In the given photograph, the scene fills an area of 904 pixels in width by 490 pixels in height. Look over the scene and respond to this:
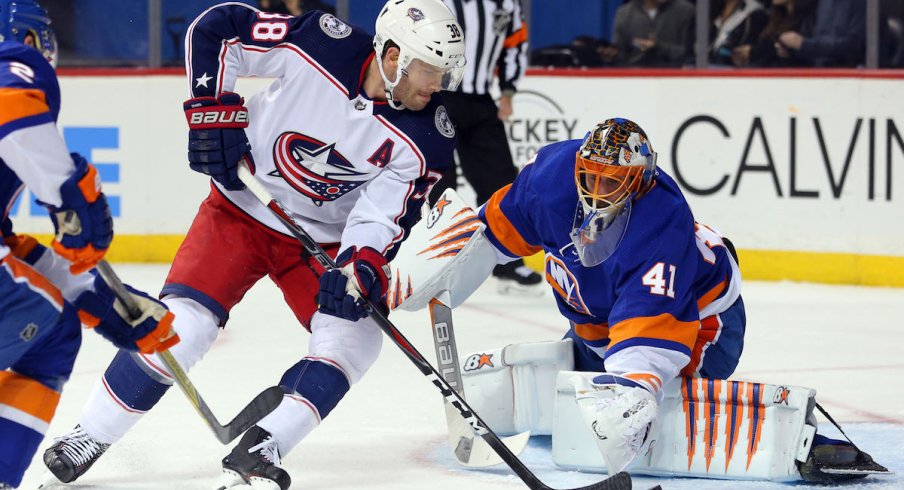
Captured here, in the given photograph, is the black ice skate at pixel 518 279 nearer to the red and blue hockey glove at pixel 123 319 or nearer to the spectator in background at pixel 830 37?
the spectator in background at pixel 830 37

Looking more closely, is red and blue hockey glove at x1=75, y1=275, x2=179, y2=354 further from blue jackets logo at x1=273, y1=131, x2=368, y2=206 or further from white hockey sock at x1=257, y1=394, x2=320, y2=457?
blue jackets logo at x1=273, y1=131, x2=368, y2=206

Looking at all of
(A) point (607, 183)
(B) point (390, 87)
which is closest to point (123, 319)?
(B) point (390, 87)

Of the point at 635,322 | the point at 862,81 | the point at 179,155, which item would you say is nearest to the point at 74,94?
the point at 179,155

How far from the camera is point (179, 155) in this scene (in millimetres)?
6145

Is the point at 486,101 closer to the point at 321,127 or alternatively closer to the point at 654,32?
the point at 654,32

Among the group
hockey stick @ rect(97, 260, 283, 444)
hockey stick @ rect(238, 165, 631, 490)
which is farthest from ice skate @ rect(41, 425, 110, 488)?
hockey stick @ rect(238, 165, 631, 490)

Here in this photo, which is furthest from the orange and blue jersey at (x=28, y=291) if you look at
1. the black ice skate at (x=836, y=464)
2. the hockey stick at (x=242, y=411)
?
the black ice skate at (x=836, y=464)

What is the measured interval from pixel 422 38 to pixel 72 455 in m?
1.04

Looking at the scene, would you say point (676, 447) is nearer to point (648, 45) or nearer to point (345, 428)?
point (345, 428)

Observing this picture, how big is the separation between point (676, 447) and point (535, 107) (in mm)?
3226

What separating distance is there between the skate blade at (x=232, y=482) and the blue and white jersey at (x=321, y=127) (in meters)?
0.52

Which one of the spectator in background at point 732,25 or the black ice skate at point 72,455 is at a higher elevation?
the spectator in background at point 732,25

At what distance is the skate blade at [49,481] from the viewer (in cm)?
284

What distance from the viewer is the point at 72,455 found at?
9.32 feet
